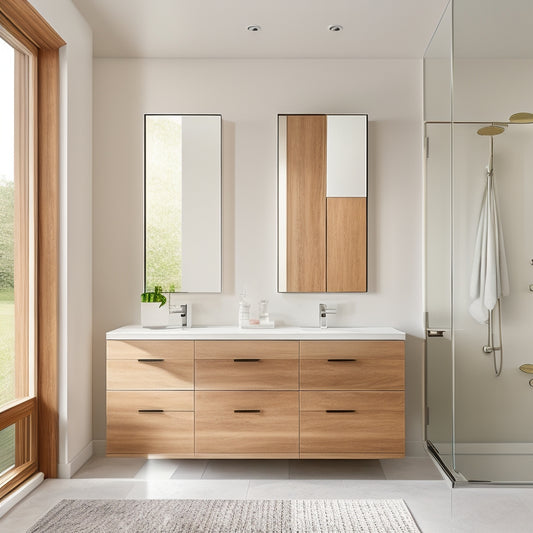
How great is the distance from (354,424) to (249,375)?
66 centimetres

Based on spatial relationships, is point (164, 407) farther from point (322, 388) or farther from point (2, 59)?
point (2, 59)

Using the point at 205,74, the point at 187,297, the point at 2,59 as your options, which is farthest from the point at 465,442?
the point at 2,59

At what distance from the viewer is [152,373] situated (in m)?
3.19

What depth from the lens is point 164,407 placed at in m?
3.18

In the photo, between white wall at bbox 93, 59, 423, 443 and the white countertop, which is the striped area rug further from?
white wall at bbox 93, 59, 423, 443

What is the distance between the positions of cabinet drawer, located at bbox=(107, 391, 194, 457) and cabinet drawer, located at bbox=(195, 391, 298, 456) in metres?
0.12

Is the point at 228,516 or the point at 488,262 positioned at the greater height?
the point at 488,262

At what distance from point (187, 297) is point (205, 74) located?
148 centimetres

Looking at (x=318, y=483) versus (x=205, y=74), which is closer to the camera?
(x=318, y=483)

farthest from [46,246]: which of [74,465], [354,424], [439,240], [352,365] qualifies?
[439,240]

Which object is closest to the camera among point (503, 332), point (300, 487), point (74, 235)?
point (503, 332)

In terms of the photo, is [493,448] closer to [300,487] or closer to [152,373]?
[300,487]

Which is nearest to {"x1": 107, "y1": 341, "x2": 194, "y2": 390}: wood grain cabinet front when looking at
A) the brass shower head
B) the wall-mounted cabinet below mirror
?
the wall-mounted cabinet below mirror

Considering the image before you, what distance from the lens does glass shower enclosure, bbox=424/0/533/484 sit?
2561 mm
